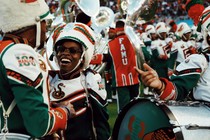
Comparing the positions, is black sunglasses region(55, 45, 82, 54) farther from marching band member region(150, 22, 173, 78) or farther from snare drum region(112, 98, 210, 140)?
marching band member region(150, 22, 173, 78)

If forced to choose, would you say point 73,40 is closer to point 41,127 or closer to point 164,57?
point 41,127

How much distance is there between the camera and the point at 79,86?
11.7 feet

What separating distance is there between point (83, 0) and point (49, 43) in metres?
1.44

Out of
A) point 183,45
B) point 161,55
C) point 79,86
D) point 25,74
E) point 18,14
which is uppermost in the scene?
point 18,14

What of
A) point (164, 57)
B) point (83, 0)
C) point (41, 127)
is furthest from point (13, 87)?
point (164, 57)

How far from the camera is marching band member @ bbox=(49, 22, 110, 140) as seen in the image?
350cm

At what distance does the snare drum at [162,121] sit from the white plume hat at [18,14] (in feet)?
3.46

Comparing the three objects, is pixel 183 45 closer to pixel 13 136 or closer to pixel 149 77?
pixel 149 77

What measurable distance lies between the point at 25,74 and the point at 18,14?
0.35 metres

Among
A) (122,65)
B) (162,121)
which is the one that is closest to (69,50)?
(162,121)

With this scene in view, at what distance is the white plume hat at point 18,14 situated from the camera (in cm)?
259

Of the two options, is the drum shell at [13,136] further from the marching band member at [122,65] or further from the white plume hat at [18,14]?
the marching band member at [122,65]

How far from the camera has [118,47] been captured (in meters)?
7.46

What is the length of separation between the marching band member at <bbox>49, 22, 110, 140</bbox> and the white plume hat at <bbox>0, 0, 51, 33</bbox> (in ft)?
3.12
